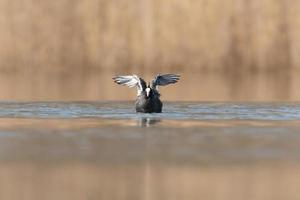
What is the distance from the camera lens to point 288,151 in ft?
49.0

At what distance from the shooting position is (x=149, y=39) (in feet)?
119

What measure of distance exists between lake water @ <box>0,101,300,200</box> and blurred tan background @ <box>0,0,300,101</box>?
1331 cm

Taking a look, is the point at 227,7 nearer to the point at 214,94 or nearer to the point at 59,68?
the point at 59,68

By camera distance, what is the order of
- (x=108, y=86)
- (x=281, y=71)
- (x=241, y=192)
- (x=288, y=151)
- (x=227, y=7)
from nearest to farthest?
(x=241, y=192), (x=288, y=151), (x=108, y=86), (x=281, y=71), (x=227, y=7)

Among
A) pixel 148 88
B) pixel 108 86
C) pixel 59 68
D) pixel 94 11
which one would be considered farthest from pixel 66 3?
pixel 148 88

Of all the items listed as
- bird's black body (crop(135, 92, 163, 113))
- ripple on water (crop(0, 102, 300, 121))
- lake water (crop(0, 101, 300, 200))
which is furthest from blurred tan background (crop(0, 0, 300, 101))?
lake water (crop(0, 101, 300, 200))

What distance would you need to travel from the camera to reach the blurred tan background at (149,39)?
3509cm

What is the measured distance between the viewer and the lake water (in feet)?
40.5

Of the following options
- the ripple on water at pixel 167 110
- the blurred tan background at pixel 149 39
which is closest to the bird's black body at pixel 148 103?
the ripple on water at pixel 167 110

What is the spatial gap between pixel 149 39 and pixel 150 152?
2159 cm

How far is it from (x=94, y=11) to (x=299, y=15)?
6.32 m

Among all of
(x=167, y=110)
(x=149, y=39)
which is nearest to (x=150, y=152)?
(x=167, y=110)

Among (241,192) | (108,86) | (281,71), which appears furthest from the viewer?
(281,71)

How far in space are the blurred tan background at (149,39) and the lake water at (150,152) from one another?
13308mm
